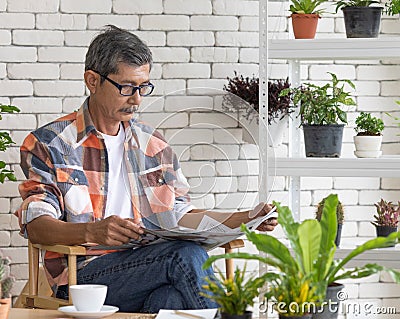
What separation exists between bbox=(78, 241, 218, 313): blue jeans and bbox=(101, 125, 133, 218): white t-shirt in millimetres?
227

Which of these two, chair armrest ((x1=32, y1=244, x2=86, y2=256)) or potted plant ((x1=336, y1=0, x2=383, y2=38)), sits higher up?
potted plant ((x1=336, y1=0, x2=383, y2=38))

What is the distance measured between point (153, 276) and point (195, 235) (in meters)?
0.18

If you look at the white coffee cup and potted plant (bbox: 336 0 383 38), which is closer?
the white coffee cup

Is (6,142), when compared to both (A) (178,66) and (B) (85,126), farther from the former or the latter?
(A) (178,66)

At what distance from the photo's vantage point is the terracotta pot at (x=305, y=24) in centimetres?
330

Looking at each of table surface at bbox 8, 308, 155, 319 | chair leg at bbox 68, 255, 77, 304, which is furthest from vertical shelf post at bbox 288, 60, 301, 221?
table surface at bbox 8, 308, 155, 319

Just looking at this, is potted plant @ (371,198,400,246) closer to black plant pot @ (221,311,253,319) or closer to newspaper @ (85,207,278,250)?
newspaper @ (85,207,278,250)

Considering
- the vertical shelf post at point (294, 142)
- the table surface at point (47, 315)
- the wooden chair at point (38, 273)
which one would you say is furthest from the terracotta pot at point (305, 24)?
the table surface at point (47, 315)

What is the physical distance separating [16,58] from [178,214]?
1.15 m

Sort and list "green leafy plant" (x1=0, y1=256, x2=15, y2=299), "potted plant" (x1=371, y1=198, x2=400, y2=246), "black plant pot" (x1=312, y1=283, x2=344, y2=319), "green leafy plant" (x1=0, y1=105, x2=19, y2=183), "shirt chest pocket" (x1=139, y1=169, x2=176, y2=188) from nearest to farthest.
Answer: "black plant pot" (x1=312, y1=283, x2=344, y2=319), "green leafy plant" (x1=0, y1=256, x2=15, y2=299), "shirt chest pocket" (x1=139, y1=169, x2=176, y2=188), "green leafy plant" (x1=0, y1=105, x2=19, y2=183), "potted plant" (x1=371, y1=198, x2=400, y2=246)

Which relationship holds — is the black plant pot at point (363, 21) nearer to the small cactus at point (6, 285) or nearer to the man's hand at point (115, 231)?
Answer: the man's hand at point (115, 231)

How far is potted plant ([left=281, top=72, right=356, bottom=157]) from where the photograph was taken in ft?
10.7

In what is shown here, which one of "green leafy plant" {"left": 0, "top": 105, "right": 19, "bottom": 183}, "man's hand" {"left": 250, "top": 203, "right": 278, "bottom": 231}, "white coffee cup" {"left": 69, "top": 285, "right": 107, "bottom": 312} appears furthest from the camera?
"green leafy plant" {"left": 0, "top": 105, "right": 19, "bottom": 183}

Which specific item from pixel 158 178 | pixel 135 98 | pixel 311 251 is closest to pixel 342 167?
pixel 158 178
